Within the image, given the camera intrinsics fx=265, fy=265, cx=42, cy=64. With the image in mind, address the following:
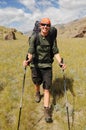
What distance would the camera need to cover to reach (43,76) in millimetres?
12008

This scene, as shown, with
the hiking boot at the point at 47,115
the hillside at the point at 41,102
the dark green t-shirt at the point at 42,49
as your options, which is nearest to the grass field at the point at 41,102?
the hillside at the point at 41,102

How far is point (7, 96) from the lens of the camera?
13852 millimetres

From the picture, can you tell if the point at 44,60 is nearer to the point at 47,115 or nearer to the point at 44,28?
the point at 44,28

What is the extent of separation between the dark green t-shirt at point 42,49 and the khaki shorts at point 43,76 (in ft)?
0.76

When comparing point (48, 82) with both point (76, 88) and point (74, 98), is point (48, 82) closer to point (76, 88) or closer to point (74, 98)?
point (74, 98)

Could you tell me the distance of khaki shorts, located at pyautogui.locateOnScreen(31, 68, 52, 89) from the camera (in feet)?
38.5

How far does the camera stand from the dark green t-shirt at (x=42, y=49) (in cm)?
1165

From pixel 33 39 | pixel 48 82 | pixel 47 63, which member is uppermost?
pixel 33 39

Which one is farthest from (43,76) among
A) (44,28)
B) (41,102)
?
(44,28)

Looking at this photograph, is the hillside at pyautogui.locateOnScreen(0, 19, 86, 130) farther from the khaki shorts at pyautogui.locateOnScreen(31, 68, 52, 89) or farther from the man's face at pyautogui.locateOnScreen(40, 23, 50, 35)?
the man's face at pyautogui.locateOnScreen(40, 23, 50, 35)

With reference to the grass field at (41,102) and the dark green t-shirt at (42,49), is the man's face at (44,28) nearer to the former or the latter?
the dark green t-shirt at (42,49)

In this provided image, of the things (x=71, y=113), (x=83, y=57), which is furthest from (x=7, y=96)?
(x=83, y=57)

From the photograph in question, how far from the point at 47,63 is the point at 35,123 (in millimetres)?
2712

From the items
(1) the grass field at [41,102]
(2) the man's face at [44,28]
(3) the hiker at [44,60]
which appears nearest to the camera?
(2) the man's face at [44,28]
